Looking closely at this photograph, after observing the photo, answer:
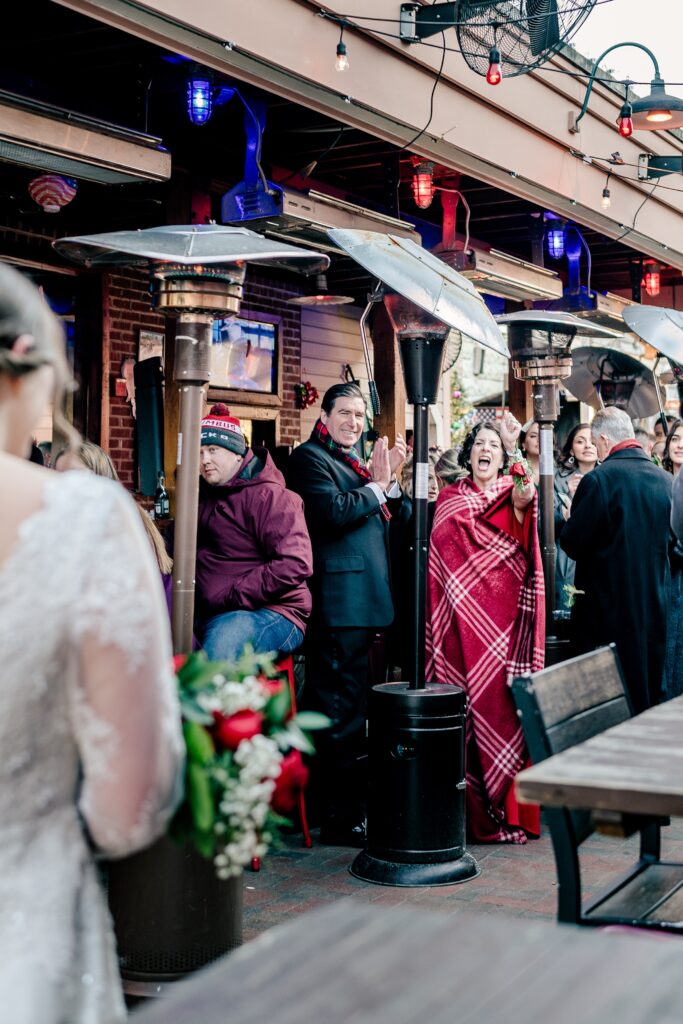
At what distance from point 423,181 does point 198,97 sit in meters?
2.13

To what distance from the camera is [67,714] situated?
155 cm

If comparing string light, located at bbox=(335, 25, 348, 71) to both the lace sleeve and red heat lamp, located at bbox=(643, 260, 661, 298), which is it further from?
red heat lamp, located at bbox=(643, 260, 661, 298)

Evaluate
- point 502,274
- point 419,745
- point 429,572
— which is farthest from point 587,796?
point 502,274

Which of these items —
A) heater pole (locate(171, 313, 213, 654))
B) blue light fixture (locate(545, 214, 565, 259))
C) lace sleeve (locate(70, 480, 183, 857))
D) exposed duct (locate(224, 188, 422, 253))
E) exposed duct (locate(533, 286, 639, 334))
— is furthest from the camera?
exposed duct (locate(533, 286, 639, 334))

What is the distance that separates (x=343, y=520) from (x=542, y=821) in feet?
6.73

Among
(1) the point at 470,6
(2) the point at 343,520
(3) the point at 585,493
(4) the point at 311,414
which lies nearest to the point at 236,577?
(2) the point at 343,520

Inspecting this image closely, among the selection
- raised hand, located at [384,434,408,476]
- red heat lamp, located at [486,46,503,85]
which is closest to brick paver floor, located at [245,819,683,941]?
raised hand, located at [384,434,408,476]

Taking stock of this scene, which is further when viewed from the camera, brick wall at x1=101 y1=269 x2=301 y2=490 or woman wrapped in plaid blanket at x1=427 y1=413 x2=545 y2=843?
brick wall at x1=101 y1=269 x2=301 y2=490

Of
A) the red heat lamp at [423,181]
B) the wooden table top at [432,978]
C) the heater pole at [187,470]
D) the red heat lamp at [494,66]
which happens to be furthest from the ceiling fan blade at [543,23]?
the wooden table top at [432,978]

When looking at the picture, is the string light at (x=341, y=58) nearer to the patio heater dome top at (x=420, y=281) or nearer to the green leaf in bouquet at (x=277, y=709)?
the patio heater dome top at (x=420, y=281)

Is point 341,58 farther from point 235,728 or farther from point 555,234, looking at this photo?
point 235,728

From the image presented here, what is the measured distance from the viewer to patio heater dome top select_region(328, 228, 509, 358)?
4.35 m

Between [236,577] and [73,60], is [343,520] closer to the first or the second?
[236,577]

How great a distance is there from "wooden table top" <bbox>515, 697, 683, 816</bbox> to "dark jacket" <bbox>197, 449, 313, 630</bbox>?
239 cm
